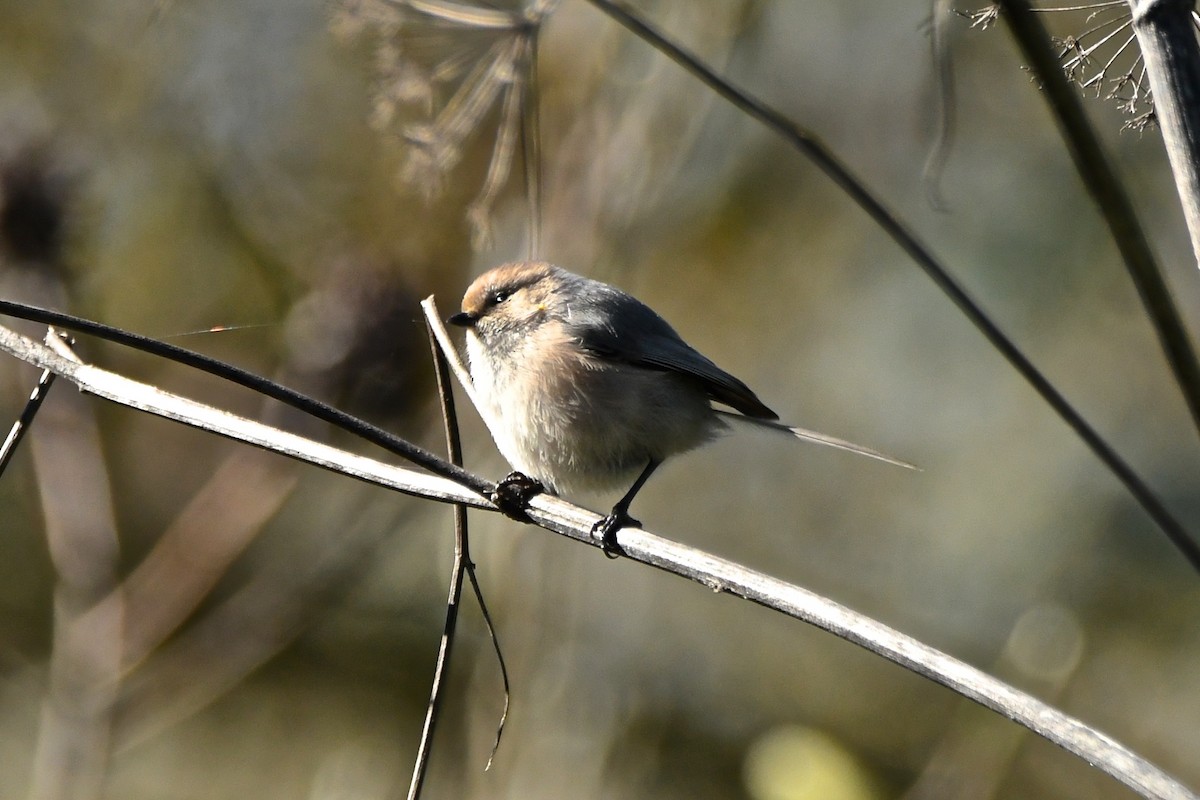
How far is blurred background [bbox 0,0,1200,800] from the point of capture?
3.27 m

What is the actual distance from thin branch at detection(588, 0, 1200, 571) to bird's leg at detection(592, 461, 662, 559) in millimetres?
633

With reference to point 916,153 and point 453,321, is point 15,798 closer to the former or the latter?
point 453,321

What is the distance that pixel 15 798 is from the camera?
15.1 ft

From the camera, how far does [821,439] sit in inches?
106

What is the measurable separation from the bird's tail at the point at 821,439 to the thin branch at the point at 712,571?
87 cm

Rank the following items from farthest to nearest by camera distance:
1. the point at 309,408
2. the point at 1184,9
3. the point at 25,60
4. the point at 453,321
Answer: the point at 25,60
the point at 453,321
the point at 309,408
the point at 1184,9

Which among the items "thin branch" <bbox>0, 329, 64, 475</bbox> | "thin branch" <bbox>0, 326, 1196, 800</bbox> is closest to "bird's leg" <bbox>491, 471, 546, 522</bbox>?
"thin branch" <bbox>0, 326, 1196, 800</bbox>

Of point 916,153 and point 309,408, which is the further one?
point 916,153

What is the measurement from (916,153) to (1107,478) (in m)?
1.74

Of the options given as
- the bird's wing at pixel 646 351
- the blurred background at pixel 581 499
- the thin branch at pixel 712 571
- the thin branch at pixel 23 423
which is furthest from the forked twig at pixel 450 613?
the blurred background at pixel 581 499

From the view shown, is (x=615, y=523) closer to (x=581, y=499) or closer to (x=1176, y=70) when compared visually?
(x=581, y=499)

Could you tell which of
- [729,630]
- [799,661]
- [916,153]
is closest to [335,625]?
[729,630]

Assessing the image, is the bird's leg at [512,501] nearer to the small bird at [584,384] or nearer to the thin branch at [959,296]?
the thin branch at [959,296]

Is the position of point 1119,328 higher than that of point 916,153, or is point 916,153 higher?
point 916,153
